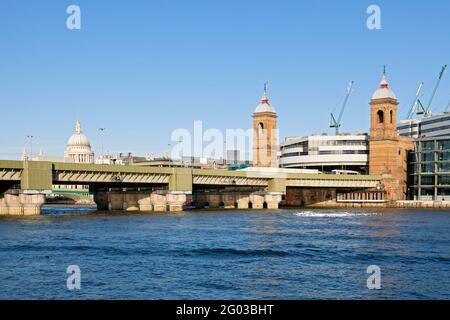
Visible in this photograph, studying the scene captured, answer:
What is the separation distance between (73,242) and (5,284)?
28.7m

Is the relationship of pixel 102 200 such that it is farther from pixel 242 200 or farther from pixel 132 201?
pixel 242 200

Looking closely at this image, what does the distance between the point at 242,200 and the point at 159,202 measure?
44.1 m

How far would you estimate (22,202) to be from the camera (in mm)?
119812

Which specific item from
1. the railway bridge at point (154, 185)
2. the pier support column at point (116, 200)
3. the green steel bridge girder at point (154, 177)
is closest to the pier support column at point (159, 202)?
the railway bridge at point (154, 185)

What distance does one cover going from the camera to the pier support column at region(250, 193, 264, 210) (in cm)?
18162

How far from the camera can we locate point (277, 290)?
3778 cm

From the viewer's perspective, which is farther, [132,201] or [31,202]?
[132,201]

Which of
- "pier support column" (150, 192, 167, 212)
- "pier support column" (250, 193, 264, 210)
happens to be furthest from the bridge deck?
"pier support column" (150, 192, 167, 212)

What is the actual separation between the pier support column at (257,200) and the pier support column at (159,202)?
3818 centimetres

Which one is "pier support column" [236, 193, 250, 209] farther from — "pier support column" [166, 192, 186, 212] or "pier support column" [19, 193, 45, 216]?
"pier support column" [19, 193, 45, 216]

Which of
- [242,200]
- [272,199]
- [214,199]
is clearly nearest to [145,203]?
[272,199]

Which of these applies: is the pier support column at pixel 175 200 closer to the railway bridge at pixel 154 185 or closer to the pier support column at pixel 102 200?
the railway bridge at pixel 154 185
